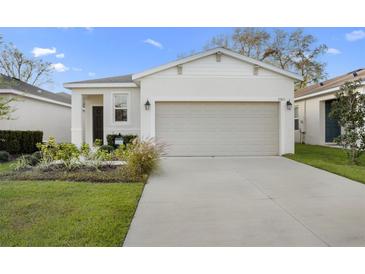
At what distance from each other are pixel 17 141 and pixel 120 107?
15.8 feet

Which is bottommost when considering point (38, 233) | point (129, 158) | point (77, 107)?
point (38, 233)

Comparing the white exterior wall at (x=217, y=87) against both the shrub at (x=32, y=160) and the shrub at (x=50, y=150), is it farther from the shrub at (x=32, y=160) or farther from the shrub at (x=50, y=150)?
the shrub at (x=32, y=160)

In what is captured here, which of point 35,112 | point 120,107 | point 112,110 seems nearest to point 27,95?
point 35,112

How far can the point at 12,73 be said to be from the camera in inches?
1114

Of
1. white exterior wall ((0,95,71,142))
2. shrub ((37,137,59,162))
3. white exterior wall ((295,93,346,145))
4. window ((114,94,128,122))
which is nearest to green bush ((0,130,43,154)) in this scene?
white exterior wall ((0,95,71,142))

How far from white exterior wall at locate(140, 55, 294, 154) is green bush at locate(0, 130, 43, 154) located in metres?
5.48

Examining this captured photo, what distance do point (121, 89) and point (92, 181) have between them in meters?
7.47

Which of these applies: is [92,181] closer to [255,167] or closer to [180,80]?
[255,167]

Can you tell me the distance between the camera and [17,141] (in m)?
13.2

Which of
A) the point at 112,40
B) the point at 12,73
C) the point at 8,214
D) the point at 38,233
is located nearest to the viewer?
the point at 38,233

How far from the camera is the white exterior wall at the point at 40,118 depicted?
48.9 feet

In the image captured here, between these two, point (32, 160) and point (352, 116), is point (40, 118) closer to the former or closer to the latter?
point (32, 160)
